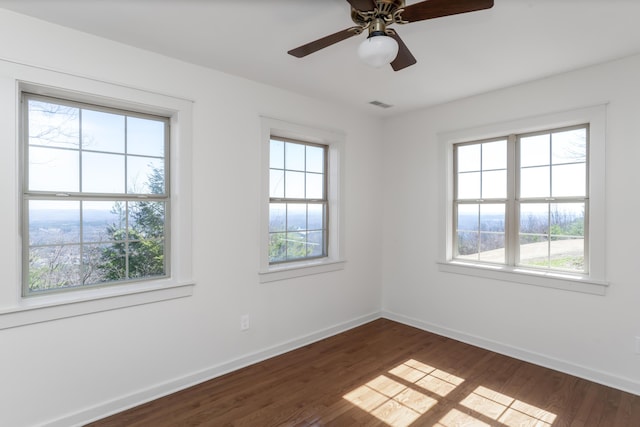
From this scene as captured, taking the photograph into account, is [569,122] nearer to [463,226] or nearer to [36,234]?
[463,226]

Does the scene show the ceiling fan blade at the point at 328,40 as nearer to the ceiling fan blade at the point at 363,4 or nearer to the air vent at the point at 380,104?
the ceiling fan blade at the point at 363,4

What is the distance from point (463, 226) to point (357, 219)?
1.23 m

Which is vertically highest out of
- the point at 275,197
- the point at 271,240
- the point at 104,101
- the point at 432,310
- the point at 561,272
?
the point at 104,101

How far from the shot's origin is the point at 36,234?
2.22 metres

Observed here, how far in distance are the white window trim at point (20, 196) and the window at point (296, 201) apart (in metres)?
0.94

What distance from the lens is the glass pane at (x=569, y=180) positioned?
117 inches

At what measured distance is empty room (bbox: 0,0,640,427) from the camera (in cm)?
209

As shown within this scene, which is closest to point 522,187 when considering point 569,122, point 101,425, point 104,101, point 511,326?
point 569,122

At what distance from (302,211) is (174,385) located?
2.01 metres

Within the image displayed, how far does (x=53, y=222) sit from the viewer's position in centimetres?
227

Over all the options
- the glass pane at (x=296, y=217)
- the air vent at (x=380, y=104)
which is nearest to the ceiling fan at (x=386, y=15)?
the air vent at (x=380, y=104)

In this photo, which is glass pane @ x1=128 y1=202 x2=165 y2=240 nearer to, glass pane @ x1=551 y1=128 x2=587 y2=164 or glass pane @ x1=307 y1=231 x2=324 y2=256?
Answer: glass pane @ x1=307 y1=231 x2=324 y2=256

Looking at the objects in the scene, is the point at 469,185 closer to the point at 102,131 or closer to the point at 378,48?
the point at 378,48

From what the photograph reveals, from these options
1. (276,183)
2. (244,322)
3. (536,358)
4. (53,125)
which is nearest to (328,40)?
(276,183)
